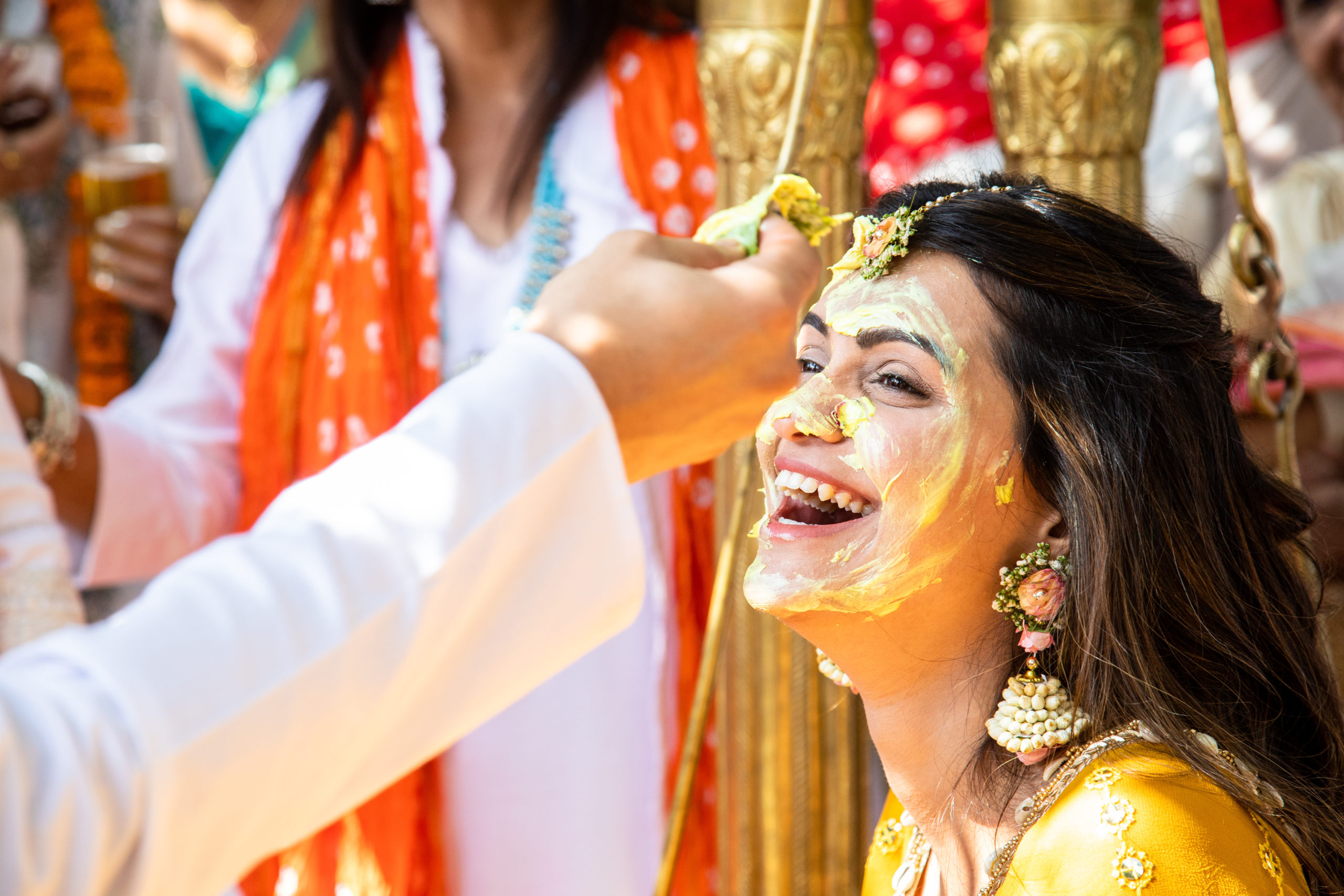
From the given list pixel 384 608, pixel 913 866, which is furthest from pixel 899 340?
pixel 384 608

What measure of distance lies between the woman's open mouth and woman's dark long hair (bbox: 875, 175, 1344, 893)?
0.19 metres

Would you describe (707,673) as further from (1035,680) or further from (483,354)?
(483,354)

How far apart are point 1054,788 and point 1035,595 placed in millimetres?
201

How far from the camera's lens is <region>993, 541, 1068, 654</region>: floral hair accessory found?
4.66ft

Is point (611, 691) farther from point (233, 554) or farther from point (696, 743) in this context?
point (233, 554)

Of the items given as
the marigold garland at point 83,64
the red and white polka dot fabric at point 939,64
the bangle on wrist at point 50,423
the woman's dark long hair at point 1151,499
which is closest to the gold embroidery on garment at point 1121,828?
the woman's dark long hair at point 1151,499

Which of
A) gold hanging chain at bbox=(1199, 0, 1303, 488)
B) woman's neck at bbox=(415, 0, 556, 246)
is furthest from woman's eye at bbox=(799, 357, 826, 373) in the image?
woman's neck at bbox=(415, 0, 556, 246)

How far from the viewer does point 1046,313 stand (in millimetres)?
1454

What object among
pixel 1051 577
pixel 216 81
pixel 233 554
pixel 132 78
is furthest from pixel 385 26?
pixel 216 81

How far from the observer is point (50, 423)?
2.05m

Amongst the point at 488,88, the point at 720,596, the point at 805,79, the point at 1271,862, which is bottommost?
the point at 1271,862

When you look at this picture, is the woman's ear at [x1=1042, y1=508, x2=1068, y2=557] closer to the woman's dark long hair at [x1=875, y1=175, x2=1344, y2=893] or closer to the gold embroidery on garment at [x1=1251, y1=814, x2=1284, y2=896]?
the woman's dark long hair at [x1=875, y1=175, x2=1344, y2=893]

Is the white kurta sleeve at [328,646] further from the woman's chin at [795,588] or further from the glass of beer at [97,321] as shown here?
the glass of beer at [97,321]

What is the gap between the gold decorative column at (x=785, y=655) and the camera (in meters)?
1.80
